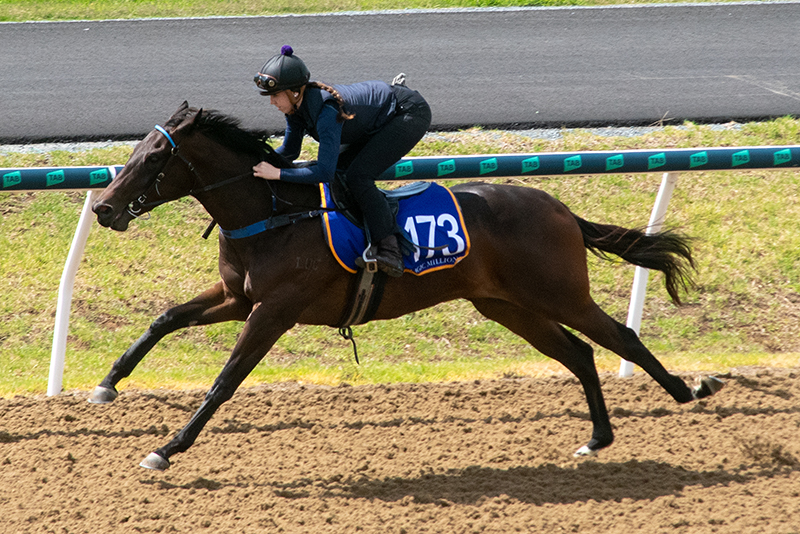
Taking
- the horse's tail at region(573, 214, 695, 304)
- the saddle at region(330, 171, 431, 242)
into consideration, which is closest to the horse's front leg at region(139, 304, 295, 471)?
the saddle at region(330, 171, 431, 242)

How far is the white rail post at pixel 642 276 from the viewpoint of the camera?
539 centimetres

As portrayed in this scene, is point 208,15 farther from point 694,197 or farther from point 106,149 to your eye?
point 694,197

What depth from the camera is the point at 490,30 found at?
11.6 m

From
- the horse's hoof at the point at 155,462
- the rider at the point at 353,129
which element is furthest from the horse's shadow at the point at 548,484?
the rider at the point at 353,129

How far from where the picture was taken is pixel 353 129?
436cm

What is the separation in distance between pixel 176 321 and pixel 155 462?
33.0 inches

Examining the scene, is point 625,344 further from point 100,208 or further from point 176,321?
point 100,208

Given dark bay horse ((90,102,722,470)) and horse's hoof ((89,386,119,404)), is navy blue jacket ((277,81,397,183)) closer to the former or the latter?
dark bay horse ((90,102,722,470))

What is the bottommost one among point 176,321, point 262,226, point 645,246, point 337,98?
point 176,321

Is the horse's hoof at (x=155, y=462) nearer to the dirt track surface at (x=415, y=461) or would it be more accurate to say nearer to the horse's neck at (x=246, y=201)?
the dirt track surface at (x=415, y=461)

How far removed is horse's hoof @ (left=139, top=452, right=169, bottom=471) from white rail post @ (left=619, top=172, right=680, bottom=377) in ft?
9.19

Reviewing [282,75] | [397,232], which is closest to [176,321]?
[397,232]

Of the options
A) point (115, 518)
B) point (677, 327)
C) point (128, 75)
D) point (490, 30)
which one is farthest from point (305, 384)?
point (490, 30)

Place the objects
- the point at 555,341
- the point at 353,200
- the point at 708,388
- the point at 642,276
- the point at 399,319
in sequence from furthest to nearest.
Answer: the point at 399,319
the point at 642,276
the point at 708,388
the point at 555,341
the point at 353,200
